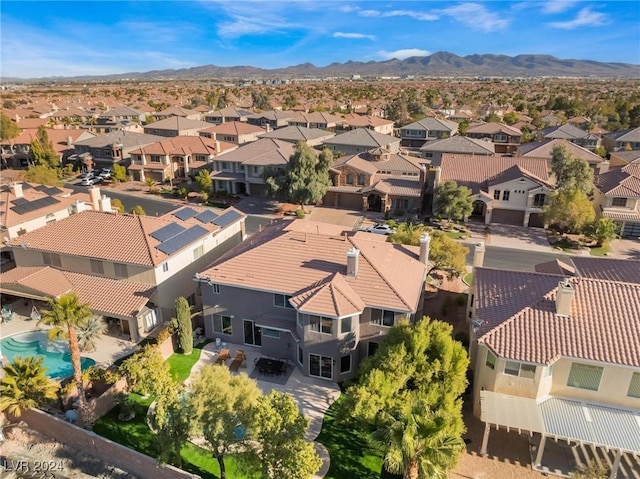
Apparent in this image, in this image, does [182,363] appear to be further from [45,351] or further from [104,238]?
[104,238]

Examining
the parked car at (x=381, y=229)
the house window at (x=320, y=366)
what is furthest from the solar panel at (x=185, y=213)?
the parked car at (x=381, y=229)

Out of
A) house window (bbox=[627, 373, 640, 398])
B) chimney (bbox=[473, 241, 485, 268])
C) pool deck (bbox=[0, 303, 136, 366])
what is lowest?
pool deck (bbox=[0, 303, 136, 366])

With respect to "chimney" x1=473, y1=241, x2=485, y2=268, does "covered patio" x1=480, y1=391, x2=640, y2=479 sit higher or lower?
lower

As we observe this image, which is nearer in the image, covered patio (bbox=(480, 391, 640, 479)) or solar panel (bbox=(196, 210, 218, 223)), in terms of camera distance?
covered patio (bbox=(480, 391, 640, 479))

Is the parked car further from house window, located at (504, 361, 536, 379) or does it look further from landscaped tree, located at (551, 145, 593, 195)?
house window, located at (504, 361, 536, 379)

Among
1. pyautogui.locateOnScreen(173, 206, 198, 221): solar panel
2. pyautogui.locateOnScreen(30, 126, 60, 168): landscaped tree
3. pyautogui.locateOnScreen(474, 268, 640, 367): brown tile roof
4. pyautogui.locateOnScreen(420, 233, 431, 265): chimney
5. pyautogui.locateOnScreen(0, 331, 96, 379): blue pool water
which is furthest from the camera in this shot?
pyautogui.locateOnScreen(30, 126, 60, 168): landscaped tree

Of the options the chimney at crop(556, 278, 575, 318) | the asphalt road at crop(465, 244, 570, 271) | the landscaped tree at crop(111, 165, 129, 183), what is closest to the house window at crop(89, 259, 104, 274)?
the chimney at crop(556, 278, 575, 318)

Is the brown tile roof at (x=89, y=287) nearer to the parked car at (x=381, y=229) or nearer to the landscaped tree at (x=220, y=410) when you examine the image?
the landscaped tree at (x=220, y=410)
